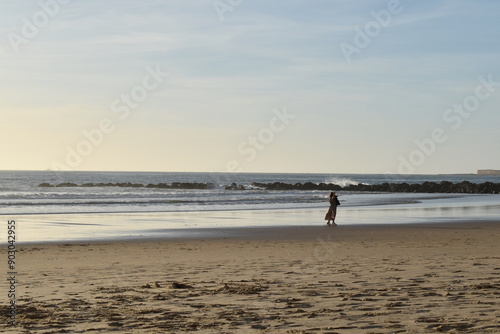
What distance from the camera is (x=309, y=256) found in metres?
13.7

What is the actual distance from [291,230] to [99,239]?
6575 mm

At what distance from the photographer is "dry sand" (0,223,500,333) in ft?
23.1

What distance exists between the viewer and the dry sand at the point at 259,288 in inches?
277

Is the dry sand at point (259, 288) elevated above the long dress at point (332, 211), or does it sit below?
below

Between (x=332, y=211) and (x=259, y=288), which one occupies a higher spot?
(x=332, y=211)

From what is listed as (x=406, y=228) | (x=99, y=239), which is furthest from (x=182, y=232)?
(x=406, y=228)

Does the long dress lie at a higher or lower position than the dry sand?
higher

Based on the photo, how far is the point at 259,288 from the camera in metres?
9.27

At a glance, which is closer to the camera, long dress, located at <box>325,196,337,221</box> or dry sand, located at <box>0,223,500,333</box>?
dry sand, located at <box>0,223,500,333</box>

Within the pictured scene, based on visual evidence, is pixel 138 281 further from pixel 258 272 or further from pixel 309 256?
pixel 309 256

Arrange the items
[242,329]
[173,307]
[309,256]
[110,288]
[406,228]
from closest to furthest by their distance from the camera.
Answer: [242,329]
[173,307]
[110,288]
[309,256]
[406,228]

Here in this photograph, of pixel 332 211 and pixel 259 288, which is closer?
pixel 259 288

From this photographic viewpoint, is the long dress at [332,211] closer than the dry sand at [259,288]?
No

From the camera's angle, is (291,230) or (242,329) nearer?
(242,329)
